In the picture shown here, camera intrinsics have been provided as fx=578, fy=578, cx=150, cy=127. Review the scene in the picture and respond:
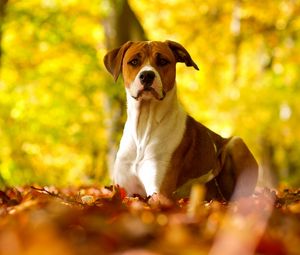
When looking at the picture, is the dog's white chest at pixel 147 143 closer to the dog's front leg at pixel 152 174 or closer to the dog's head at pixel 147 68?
the dog's front leg at pixel 152 174

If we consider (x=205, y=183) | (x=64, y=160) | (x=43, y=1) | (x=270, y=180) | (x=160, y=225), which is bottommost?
(x=270, y=180)

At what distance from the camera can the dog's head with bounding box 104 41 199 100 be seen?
4645 millimetres

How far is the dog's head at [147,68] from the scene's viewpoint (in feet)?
15.2

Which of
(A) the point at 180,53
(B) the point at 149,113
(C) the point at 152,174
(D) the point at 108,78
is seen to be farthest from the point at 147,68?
(D) the point at 108,78

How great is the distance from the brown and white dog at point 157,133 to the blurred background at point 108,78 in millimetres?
1585

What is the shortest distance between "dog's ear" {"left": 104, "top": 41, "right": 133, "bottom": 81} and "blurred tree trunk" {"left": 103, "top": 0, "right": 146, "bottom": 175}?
3513 millimetres

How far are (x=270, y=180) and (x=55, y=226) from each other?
12.5 meters

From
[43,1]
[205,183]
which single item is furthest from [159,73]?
[43,1]

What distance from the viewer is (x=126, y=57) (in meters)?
4.93

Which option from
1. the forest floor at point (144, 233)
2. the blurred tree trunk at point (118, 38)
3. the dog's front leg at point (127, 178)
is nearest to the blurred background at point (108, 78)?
the blurred tree trunk at point (118, 38)

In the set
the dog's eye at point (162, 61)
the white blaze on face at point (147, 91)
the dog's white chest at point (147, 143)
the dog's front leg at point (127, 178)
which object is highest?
the dog's eye at point (162, 61)

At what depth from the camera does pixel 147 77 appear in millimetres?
4609

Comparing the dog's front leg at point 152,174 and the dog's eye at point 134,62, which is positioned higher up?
the dog's eye at point 134,62

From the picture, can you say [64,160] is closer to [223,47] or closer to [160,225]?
[223,47]
